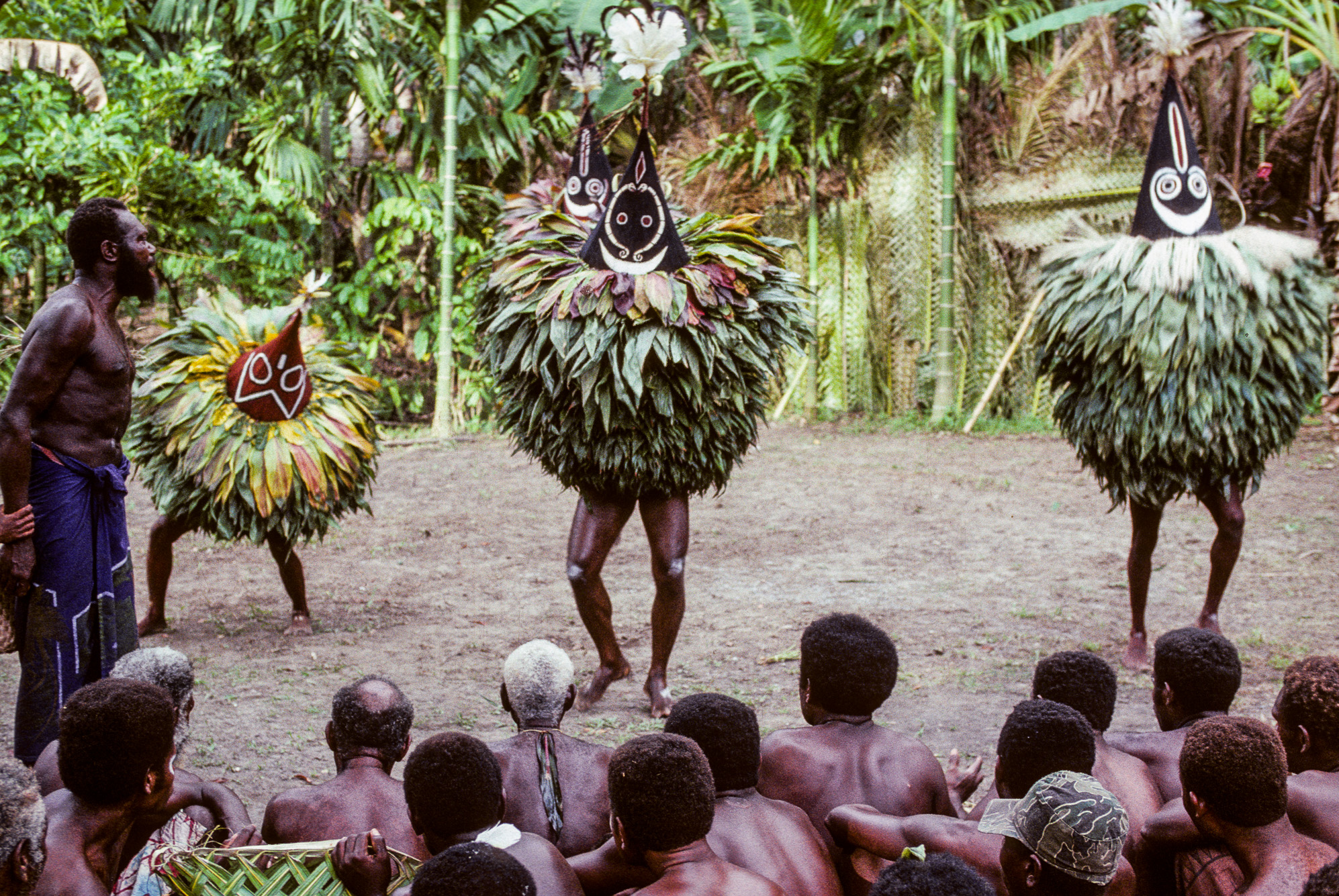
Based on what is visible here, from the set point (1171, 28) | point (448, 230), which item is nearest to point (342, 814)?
point (1171, 28)

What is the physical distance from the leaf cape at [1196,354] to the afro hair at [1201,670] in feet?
6.13

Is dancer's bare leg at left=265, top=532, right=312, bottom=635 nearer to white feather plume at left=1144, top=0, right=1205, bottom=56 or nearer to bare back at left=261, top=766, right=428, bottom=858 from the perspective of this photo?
bare back at left=261, top=766, right=428, bottom=858

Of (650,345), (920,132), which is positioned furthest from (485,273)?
(920,132)

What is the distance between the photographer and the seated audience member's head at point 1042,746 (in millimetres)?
2275

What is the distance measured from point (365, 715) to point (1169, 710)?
1.88 metres

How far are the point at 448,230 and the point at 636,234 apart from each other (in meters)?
7.24

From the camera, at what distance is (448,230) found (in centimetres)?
1098

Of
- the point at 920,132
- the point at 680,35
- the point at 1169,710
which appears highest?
the point at 920,132

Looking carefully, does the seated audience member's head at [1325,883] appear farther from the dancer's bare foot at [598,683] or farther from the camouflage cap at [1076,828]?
the dancer's bare foot at [598,683]

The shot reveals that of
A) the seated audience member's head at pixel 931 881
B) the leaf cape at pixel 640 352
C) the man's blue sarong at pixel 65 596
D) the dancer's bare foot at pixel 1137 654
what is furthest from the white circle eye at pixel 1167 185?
the man's blue sarong at pixel 65 596

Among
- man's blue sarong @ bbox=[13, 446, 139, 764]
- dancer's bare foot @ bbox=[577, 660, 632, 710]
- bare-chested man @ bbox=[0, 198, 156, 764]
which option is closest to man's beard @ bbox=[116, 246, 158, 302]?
bare-chested man @ bbox=[0, 198, 156, 764]

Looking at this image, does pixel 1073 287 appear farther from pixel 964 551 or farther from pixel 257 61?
pixel 257 61

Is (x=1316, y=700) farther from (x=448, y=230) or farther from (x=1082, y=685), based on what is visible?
(x=448, y=230)

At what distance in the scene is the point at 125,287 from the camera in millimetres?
3338
